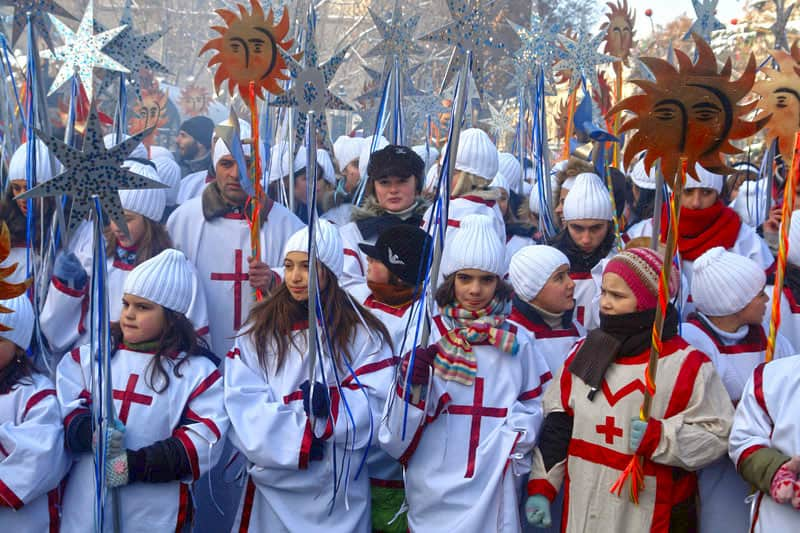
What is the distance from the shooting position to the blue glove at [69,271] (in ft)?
16.3

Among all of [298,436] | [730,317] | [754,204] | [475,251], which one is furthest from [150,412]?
[754,204]

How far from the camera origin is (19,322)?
395cm

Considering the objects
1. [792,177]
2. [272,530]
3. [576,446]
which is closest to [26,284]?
[272,530]

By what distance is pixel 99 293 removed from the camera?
3.74 m

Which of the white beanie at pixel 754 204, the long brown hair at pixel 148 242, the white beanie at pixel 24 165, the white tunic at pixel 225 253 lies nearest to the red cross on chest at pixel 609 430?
the white tunic at pixel 225 253

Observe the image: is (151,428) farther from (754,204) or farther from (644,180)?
(754,204)

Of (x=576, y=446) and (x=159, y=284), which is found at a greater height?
(x=159, y=284)

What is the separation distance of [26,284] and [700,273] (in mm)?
2756

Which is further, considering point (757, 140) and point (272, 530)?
point (757, 140)

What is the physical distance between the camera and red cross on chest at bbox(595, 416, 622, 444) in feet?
11.9

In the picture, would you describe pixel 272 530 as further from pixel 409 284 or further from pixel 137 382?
pixel 409 284

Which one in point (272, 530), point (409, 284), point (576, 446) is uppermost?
point (409, 284)

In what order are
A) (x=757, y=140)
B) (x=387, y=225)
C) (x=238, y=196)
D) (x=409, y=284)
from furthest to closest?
(x=757, y=140) < (x=238, y=196) < (x=387, y=225) < (x=409, y=284)

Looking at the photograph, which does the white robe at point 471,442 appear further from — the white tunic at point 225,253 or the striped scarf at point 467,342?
the white tunic at point 225,253
